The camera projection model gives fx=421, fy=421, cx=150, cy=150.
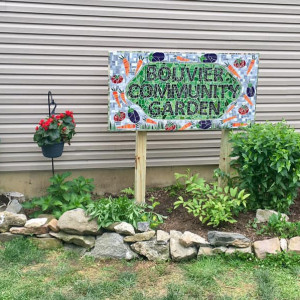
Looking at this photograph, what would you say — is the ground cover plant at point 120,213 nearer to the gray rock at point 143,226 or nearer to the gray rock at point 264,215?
the gray rock at point 143,226

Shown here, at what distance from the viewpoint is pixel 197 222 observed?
4840mm

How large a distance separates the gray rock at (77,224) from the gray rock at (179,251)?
2.64 feet

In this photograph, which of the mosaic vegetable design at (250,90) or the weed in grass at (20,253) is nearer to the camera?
the weed in grass at (20,253)

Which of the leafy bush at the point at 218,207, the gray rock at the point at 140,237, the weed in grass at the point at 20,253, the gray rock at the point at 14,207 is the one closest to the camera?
the weed in grass at the point at 20,253

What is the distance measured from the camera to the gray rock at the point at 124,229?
4.37m

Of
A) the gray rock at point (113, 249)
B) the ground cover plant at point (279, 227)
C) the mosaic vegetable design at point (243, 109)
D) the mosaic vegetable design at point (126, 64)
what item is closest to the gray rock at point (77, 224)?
the gray rock at point (113, 249)

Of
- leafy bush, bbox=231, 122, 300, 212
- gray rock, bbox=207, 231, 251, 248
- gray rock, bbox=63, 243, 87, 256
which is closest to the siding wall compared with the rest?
leafy bush, bbox=231, 122, 300, 212

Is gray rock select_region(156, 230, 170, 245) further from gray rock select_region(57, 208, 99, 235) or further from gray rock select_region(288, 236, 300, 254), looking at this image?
gray rock select_region(288, 236, 300, 254)

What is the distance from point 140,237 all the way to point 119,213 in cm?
40

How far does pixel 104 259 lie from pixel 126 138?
71.7 inches

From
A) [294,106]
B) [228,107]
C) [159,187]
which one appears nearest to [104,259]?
[159,187]

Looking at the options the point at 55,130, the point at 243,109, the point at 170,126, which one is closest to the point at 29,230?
the point at 55,130

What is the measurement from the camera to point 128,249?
4.39 metres

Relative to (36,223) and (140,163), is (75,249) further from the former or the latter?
(140,163)
